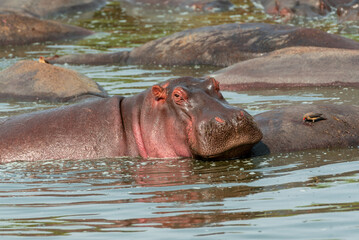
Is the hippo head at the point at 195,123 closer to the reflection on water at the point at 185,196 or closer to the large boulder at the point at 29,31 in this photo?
the reflection on water at the point at 185,196

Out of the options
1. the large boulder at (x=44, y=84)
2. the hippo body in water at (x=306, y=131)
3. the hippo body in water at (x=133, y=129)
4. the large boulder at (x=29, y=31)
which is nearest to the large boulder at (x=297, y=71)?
the large boulder at (x=44, y=84)

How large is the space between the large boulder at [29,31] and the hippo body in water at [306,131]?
11.5m

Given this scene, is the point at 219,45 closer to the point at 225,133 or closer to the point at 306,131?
the point at 306,131

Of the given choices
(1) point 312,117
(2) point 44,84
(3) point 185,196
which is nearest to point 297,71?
(2) point 44,84

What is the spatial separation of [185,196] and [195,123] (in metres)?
1.30

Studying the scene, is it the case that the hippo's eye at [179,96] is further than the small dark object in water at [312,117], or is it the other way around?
the small dark object in water at [312,117]

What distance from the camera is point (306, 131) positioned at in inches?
306

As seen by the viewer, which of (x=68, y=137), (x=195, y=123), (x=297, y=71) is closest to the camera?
(x=195, y=123)

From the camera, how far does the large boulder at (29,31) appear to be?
18478 mm

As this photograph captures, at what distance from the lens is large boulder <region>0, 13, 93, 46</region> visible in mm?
18478

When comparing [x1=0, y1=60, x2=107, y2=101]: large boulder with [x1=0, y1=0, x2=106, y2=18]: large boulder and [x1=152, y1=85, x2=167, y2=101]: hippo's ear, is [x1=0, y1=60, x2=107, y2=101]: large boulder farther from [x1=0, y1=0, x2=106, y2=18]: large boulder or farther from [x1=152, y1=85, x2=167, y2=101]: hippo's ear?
[x1=0, y1=0, x2=106, y2=18]: large boulder

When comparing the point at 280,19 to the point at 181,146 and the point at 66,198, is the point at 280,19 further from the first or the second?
the point at 66,198

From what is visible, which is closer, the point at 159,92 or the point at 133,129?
the point at 159,92

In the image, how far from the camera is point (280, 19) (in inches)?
838
